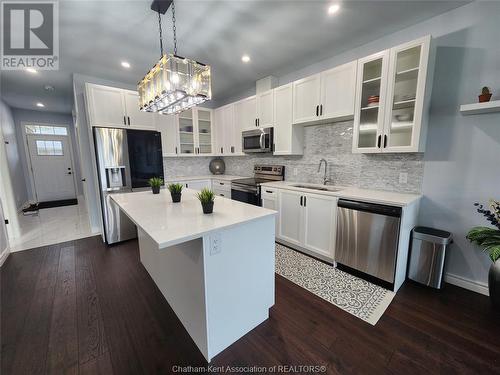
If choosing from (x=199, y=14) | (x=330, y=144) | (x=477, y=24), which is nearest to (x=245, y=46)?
(x=199, y=14)

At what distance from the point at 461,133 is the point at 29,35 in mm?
4728

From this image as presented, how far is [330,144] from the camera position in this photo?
10.1ft

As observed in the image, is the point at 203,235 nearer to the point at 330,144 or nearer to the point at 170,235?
the point at 170,235

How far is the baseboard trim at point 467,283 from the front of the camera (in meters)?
2.07

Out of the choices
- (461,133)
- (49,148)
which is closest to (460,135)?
(461,133)

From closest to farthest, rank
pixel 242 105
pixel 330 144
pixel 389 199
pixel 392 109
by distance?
pixel 389 199
pixel 392 109
pixel 330 144
pixel 242 105

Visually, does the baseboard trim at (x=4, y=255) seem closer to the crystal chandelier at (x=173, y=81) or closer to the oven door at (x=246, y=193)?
the crystal chandelier at (x=173, y=81)

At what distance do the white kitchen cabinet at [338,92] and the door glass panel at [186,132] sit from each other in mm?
2841

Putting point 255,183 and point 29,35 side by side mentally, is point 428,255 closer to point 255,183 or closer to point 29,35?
point 255,183

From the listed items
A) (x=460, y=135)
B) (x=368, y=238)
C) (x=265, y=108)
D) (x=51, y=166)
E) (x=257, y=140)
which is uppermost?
(x=265, y=108)

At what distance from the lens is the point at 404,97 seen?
7.20 ft

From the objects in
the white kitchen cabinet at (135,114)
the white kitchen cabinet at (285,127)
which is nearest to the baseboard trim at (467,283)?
the white kitchen cabinet at (285,127)

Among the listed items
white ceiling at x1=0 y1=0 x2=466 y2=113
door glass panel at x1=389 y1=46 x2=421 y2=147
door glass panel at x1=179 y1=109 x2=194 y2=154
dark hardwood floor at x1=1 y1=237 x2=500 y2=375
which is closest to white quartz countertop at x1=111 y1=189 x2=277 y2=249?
dark hardwood floor at x1=1 y1=237 x2=500 y2=375

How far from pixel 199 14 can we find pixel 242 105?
2.05m
